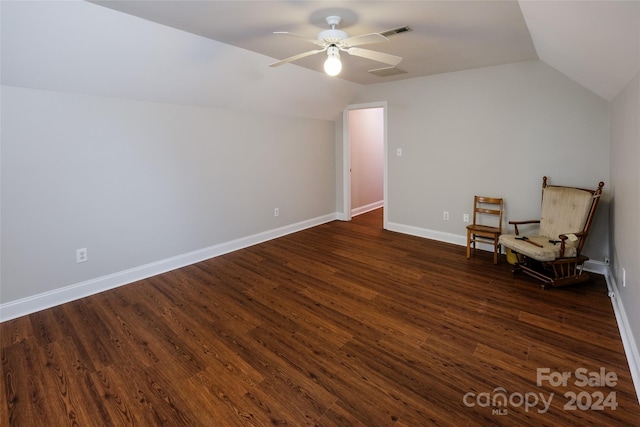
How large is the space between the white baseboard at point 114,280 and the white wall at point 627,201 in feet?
13.1

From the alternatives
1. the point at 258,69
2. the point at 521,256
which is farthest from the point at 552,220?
the point at 258,69

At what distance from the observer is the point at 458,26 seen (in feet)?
8.67

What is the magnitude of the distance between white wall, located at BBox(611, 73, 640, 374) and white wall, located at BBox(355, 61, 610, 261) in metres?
0.42

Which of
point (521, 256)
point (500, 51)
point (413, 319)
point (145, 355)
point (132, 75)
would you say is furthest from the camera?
point (521, 256)

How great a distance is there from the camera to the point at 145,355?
2.25m

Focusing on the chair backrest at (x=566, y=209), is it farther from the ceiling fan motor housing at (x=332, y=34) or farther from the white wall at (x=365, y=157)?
the white wall at (x=365, y=157)

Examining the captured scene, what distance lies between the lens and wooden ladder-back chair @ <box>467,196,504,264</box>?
12.7 ft

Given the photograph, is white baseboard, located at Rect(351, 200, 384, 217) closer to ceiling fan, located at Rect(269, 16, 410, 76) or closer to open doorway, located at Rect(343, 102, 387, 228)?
open doorway, located at Rect(343, 102, 387, 228)

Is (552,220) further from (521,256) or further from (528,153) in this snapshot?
(528,153)

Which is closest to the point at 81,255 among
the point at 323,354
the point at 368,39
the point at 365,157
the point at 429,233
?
the point at 323,354

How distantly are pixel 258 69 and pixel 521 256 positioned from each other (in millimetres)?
3733

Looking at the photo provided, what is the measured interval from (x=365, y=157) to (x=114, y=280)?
477 cm

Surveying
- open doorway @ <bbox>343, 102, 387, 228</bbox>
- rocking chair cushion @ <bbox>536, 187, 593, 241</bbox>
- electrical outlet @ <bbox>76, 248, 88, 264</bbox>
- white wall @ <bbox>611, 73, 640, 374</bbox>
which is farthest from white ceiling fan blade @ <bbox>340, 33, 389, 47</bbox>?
electrical outlet @ <bbox>76, 248, 88, 264</bbox>

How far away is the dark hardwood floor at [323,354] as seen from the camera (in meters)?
1.75
